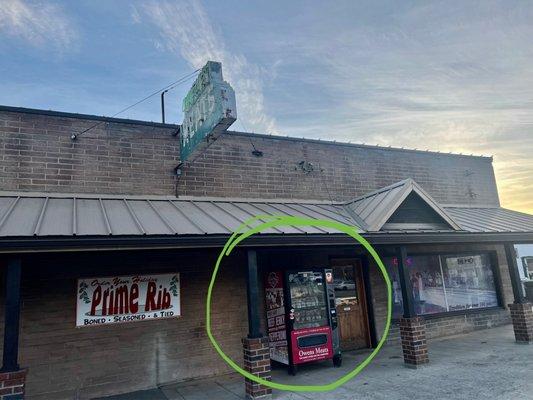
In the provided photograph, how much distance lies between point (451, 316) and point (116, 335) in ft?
30.6

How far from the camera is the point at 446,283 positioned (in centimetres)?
1213

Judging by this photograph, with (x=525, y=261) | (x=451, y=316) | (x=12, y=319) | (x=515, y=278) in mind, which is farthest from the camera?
(x=525, y=261)

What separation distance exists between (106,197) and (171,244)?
10.2 ft

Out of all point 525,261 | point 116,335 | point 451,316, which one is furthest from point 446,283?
point 525,261

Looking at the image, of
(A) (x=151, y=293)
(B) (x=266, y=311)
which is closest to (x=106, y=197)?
(A) (x=151, y=293)

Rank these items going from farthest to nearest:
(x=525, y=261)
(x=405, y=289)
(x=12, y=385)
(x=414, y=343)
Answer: (x=525, y=261)
(x=405, y=289)
(x=414, y=343)
(x=12, y=385)

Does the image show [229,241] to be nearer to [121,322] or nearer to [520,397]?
[121,322]

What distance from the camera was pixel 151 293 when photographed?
8.44 meters

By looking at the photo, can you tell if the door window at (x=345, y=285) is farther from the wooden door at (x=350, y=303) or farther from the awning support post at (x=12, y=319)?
the awning support post at (x=12, y=319)

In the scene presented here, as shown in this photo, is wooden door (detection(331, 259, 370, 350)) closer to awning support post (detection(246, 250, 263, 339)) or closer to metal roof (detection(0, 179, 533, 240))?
metal roof (detection(0, 179, 533, 240))

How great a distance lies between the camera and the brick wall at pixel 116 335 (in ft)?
24.4

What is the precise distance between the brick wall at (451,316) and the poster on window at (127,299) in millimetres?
5488

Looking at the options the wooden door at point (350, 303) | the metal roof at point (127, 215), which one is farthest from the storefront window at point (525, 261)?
the metal roof at point (127, 215)

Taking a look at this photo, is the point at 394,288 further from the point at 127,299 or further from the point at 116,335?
the point at 116,335
